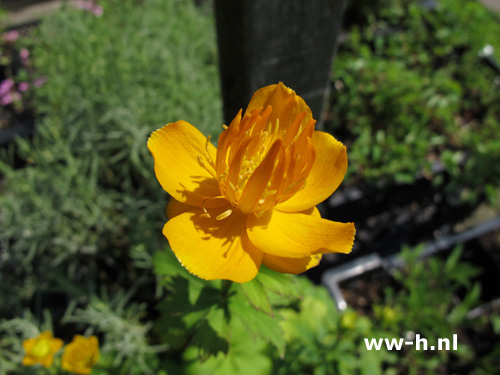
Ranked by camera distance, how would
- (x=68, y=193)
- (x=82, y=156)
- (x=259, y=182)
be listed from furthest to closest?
1. (x=82, y=156)
2. (x=68, y=193)
3. (x=259, y=182)

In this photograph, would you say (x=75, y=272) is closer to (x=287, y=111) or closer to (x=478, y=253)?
(x=287, y=111)

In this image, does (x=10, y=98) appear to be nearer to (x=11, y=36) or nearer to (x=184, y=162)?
(x=11, y=36)

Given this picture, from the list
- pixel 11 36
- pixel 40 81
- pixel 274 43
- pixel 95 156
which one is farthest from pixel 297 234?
pixel 11 36

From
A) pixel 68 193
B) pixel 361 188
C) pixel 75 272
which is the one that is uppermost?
pixel 68 193

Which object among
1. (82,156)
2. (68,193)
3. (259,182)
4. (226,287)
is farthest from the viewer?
(82,156)

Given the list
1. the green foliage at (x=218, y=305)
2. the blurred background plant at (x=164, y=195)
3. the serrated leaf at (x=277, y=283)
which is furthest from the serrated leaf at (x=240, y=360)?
the serrated leaf at (x=277, y=283)

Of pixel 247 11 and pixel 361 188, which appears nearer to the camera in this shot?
pixel 247 11

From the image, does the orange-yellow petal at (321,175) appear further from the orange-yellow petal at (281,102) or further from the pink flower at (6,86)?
the pink flower at (6,86)

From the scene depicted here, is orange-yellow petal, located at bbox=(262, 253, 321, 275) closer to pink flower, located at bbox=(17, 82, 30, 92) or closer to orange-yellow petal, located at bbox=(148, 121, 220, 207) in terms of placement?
orange-yellow petal, located at bbox=(148, 121, 220, 207)

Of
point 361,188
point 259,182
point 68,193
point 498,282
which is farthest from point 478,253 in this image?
point 68,193
